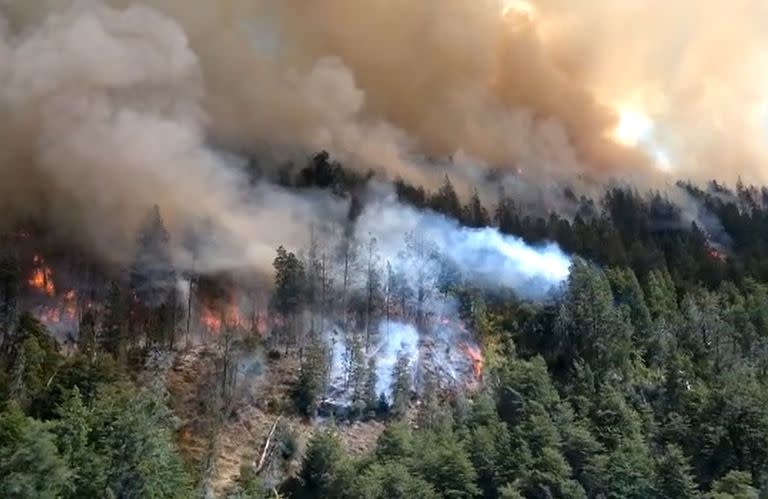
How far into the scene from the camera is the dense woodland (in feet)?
309

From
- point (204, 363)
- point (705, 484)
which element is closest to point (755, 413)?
point (705, 484)

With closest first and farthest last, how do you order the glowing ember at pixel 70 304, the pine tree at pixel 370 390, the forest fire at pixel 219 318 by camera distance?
1. the pine tree at pixel 370 390
2. the forest fire at pixel 219 318
3. the glowing ember at pixel 70 304

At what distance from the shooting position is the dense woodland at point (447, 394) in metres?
94.3

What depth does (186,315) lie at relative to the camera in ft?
595

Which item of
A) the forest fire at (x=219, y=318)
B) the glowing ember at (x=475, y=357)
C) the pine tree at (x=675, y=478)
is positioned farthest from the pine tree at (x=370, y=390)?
the pine tree at (x=675, y=478)

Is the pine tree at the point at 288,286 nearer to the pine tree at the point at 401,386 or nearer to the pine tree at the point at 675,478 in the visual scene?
the pine tree at the point at 401,386

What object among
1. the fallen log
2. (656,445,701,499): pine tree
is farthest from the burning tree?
(656,445,701,499): pine tree

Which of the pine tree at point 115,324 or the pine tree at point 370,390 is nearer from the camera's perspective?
the pine tree at point 370,390

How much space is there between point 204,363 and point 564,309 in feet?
235

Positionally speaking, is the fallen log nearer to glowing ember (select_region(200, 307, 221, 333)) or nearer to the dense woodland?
the dense woodland

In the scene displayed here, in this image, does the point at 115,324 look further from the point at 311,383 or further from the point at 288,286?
the point at 311,383

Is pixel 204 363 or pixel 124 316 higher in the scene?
pixel 124 316

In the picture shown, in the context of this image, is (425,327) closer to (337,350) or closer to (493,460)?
(337,350)

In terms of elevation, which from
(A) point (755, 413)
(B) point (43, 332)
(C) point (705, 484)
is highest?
(B) point (43, 332)
